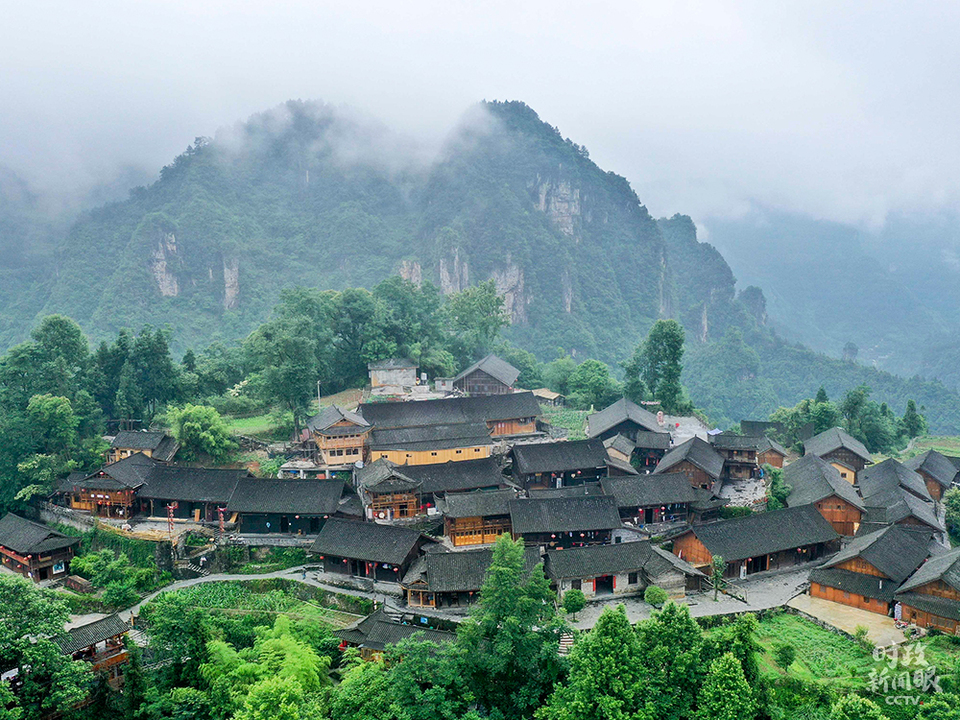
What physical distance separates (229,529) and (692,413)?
41.6m

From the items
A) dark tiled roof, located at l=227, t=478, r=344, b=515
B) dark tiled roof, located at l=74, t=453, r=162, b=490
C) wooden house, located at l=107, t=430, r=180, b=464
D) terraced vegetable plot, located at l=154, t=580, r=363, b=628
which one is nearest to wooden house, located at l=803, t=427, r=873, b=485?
dark tiled roof, located at l=227, t=478, r=344, b=515

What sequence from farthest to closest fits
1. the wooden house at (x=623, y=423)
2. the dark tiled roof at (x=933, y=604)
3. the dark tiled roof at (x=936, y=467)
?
the wooden house at (x=623, y=423) → the dark tiled roof at (x=936, y=467) → the dark tiled roof at (x=933, y=604)

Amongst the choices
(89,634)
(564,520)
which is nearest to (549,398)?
(564,520)

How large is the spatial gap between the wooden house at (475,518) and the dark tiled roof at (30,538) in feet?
64.5

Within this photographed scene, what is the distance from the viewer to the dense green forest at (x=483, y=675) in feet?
68.6

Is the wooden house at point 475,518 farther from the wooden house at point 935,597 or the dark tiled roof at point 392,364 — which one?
the dark tiled roof at point 392,364

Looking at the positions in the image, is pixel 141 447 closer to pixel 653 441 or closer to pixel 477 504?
pixel 477 504

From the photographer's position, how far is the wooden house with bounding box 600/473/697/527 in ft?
125

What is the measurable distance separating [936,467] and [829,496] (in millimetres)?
16227

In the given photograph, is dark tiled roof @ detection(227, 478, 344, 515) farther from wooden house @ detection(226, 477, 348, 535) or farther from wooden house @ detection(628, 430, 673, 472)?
wooden house @ detection(628, 430, 673, 472)

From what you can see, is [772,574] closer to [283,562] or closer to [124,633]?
[283,562]

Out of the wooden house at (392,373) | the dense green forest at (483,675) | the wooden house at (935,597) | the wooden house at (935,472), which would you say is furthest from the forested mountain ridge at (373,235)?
the wooden house at (935,597)

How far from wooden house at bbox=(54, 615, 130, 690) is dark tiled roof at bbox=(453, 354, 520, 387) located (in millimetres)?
35425

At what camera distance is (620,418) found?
49562 millimetres
